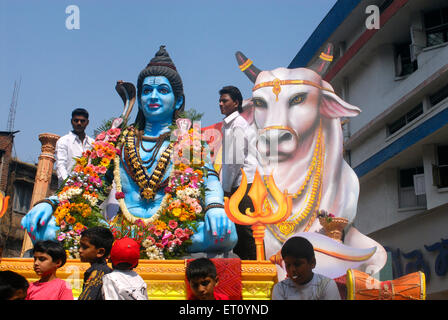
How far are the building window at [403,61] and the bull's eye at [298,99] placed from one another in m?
8.74

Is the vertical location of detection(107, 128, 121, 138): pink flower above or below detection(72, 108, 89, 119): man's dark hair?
below

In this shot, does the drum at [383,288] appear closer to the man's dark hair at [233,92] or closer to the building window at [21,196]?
the man's dark hair at [233,92]

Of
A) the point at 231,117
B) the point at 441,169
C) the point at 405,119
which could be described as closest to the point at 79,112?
the point at 231,117

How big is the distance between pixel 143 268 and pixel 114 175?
5.11 ft

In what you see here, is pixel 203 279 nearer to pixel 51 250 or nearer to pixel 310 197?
pixel 51 250

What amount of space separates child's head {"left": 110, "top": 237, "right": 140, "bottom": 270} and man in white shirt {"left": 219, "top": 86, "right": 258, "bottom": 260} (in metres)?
2.72

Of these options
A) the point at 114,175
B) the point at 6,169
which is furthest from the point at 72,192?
the point at 6,169

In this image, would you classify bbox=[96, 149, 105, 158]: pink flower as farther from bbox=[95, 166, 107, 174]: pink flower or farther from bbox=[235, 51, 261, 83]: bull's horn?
bbox=[235, 51, 261, 83]: bull's horn

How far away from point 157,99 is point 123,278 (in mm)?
2993

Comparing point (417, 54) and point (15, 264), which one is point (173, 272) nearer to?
point (15, 264)

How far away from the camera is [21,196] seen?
758 inches

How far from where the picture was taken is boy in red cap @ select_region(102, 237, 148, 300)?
3.29m

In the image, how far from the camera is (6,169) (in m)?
18.8

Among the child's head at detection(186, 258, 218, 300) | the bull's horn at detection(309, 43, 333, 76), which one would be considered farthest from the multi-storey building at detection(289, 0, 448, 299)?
the child's head at detection(186, 258, 218, 300)
